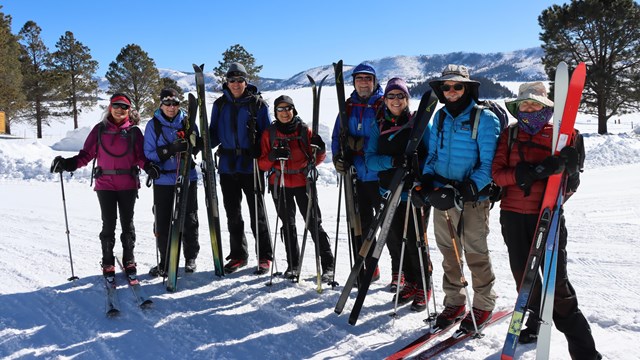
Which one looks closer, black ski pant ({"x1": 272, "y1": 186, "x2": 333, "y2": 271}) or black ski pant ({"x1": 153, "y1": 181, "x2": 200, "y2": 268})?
black ski pant ({"x1": 272, "y1": 186, "x2": 333, "y2": 271})

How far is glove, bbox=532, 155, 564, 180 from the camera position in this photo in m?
2.79

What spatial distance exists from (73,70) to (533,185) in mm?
37298

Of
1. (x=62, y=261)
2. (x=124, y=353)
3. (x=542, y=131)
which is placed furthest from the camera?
(x=62, y=261)

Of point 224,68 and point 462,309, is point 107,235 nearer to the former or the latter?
point 462,309

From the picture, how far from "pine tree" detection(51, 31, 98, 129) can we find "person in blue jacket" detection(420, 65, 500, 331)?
112 ft

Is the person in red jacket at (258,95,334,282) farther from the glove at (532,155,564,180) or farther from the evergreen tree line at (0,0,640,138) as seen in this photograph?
the evergreen tree line at (0,0,640,138)

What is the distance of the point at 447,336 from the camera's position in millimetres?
3646

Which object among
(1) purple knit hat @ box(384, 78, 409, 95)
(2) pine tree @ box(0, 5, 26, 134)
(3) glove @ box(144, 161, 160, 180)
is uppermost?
(2) pine tree @ box(0, 5, 26, 134)

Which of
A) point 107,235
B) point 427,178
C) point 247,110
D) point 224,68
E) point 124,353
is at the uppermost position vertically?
point 224,68

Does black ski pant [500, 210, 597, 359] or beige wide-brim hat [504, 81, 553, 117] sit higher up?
beige wide-brim hat [504, 81, 553, 117]

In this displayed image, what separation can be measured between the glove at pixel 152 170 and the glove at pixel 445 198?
3040 mm

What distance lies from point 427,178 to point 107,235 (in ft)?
11.6

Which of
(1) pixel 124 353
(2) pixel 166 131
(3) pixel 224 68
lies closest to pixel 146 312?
(1) pixel 124 353

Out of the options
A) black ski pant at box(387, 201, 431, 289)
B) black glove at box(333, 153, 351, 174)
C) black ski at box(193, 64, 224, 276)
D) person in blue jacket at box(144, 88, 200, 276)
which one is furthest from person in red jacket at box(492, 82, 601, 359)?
person in blue jacket at box(144, 88, 200, 276)
